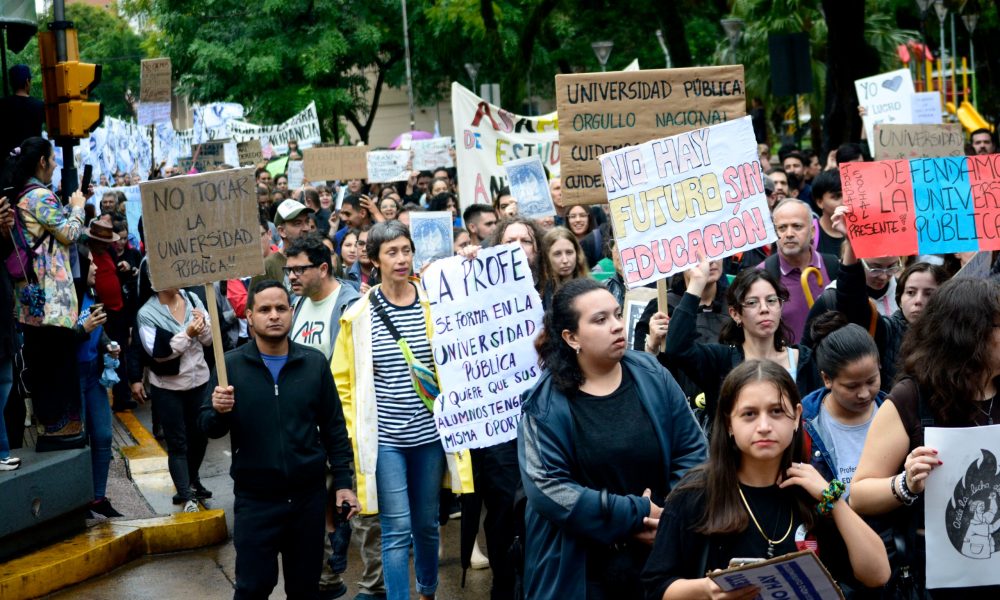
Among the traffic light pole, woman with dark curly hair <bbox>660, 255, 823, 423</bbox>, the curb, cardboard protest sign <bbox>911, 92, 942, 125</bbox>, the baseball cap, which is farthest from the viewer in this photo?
cardboard protest sign <bbox>911, 92, 942, 125</bbox>

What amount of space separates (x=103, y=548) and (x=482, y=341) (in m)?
2.93

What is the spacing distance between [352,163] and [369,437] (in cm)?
1242

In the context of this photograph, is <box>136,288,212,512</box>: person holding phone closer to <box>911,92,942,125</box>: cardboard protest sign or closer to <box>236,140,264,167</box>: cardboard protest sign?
<box>911,92,942,125</box>: cardboard protest sign

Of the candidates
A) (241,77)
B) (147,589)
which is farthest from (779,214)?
(241,77)

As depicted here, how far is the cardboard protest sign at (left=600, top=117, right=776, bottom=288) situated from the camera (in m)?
5.93

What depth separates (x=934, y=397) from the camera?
152 inches

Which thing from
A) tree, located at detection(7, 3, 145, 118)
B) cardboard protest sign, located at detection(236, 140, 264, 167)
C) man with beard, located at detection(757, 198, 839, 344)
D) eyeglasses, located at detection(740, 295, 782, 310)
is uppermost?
tree, located at detection(7, 3, 145, 118)

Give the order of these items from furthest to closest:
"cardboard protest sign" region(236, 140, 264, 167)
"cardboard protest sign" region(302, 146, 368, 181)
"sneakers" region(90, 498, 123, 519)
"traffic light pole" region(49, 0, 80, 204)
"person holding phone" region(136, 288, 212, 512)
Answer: "cardboard protest sign" region(236, 140, 264, 167)
"cardboard protest sign" region(302, 146, 368, 181)
"traffic light pole" region(49, 0, 80, 204)
"person holding phone" region(136, 288, 212, 512)
"sneakers" region(90, 498, 123, 519)

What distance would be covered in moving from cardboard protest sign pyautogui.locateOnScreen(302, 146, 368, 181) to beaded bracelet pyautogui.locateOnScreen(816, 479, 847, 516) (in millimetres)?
15085

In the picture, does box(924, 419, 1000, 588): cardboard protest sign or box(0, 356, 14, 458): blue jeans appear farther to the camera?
box(0, 356, 14, 458): blue jeans

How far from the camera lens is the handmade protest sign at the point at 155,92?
1886 cm

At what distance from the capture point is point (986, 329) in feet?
12.7

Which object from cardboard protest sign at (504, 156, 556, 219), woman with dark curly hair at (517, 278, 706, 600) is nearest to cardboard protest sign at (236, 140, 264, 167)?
cardboard protest sign at (504, 156, 556, 219)

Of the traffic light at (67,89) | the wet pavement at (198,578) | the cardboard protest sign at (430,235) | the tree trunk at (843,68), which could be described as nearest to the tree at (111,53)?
the tree trunk at (843,68)
